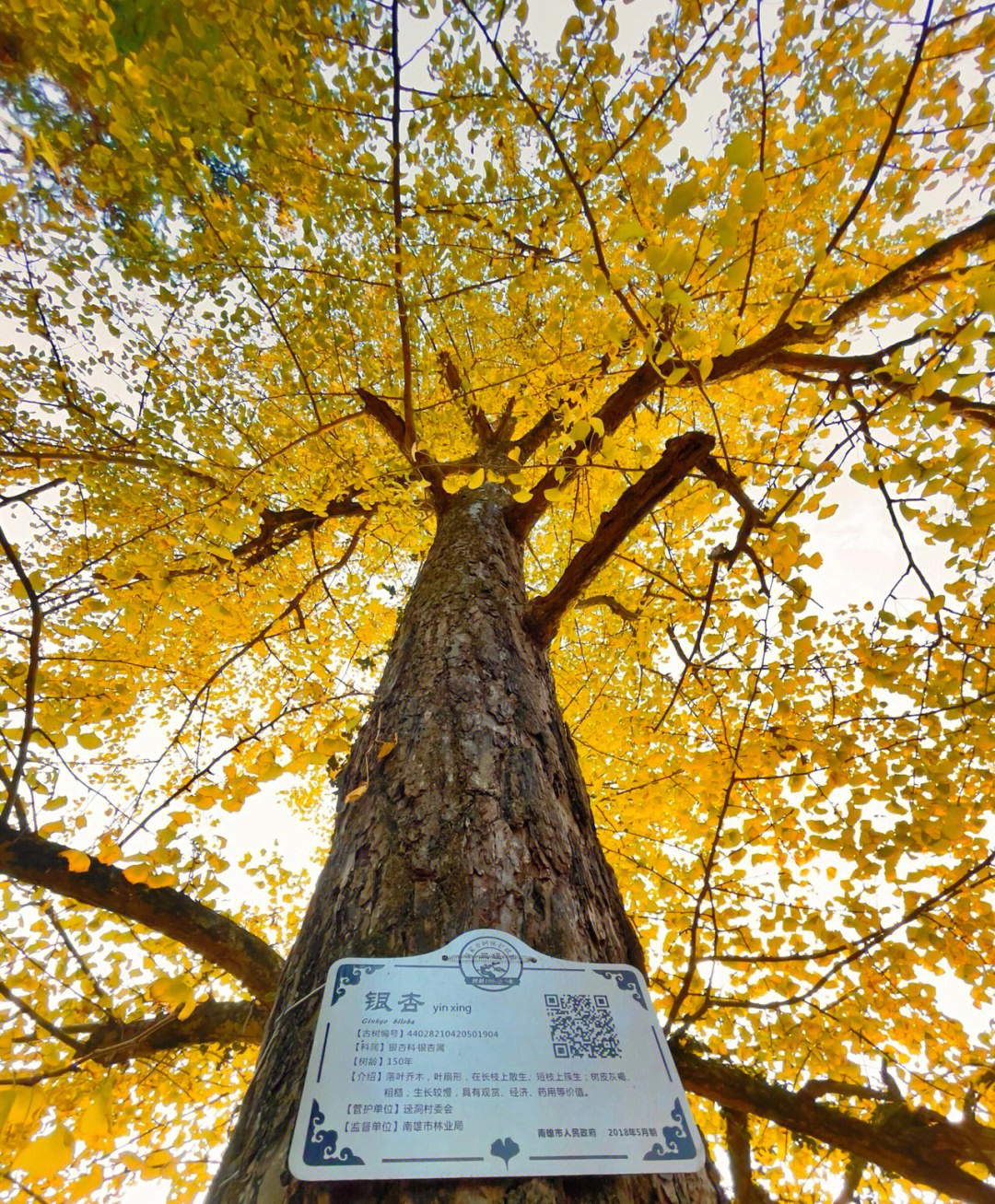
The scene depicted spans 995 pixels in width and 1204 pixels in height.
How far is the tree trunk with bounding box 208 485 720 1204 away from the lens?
2.66 ft

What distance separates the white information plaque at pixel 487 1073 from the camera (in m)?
0.77

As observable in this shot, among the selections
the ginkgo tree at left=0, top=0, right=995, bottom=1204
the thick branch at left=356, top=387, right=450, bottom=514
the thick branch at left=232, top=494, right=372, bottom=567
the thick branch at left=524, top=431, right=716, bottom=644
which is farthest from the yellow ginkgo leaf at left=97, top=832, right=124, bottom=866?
the thick branch at left=232, top=494, right=372, bottom=567

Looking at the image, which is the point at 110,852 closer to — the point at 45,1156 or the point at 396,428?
the point at 45,1156

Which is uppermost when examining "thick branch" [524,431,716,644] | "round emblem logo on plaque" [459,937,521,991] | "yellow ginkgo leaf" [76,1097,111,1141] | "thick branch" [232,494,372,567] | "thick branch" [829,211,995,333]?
"thick branch" [232,494,372,567]

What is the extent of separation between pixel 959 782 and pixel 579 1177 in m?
3.05

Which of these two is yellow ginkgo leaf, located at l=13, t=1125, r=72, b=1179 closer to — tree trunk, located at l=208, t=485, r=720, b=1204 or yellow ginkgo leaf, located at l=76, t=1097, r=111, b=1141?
yellow ginkgo leaf, located at l=76, t=1097, r=111, b=1141

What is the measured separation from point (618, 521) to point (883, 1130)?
2756 millimetres

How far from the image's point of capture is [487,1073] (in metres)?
0.86

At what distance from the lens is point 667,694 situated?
4621 millimetres

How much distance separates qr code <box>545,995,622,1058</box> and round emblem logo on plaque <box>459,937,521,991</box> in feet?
0.26

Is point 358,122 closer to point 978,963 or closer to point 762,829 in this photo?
point 762,829

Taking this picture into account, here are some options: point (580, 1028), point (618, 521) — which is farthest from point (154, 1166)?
point (618, 521)

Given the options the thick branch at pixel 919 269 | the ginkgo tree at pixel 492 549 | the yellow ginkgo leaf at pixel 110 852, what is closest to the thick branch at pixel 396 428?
the ginkgo tree at pixel 492 549

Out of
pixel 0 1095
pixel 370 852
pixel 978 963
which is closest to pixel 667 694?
pixel 978 963
